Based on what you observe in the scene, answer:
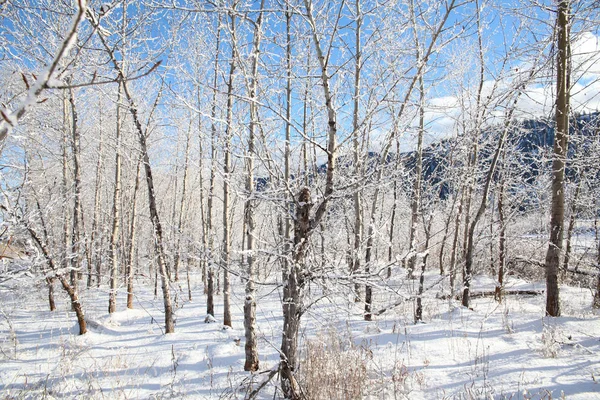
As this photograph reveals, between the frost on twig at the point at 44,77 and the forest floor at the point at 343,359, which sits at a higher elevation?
the frost on twig at the point at 44,77

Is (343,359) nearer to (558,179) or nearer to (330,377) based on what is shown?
(330,377)

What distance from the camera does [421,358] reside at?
3.67 metres

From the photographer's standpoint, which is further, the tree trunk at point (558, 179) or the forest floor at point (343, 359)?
the tree trunk at point (558, 179)

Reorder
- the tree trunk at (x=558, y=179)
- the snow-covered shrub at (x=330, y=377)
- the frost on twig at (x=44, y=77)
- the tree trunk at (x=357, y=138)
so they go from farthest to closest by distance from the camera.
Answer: the tree trunk at (x=558, y=179), the snow-covered shrub at (x=330, y=377), the tree trunk at (x=357, y=138), the frost on twig at (x=44, y=77)

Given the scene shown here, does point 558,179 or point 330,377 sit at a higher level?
point 558,179

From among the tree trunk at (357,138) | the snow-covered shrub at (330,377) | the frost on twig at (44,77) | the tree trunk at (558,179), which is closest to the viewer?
the frost on twig at (44,77)

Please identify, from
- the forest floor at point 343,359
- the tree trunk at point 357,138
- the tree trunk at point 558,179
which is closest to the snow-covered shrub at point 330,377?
the forest floor at point 343,359

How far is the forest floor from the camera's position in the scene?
283cm

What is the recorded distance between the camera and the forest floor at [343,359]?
2.83m

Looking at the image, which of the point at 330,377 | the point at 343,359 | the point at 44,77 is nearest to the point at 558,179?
the point at 343,359

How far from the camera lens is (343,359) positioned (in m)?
3.30

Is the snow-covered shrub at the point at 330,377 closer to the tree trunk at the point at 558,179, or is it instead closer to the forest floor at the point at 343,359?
the forest floor at the point at 343,359

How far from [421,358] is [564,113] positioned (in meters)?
4.22

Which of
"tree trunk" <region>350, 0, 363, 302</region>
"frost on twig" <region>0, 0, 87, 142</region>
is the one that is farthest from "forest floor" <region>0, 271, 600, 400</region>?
"frost on twig" <region>0, 0, 87, 142</region>
